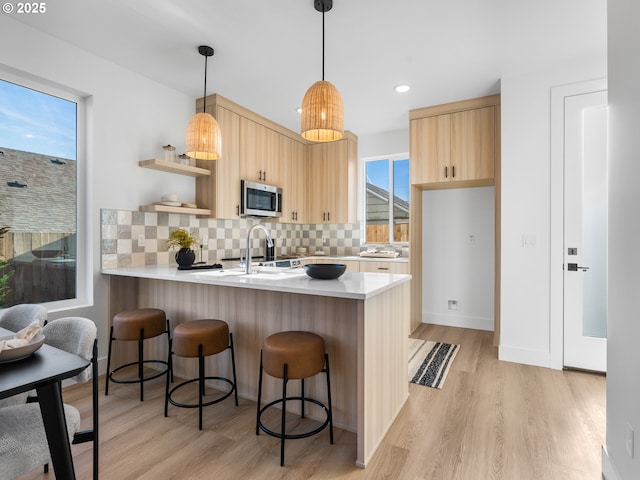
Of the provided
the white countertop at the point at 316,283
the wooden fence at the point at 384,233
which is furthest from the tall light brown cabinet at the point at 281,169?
the white countertop at the point at 316,283

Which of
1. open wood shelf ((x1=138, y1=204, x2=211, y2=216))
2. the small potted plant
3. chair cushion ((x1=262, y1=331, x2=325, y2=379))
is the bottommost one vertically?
chair cushion ((x1=262, y1=331, x2=325, y2=379))

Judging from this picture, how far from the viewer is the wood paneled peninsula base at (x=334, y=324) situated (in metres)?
1.74

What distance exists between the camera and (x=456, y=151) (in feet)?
12.1

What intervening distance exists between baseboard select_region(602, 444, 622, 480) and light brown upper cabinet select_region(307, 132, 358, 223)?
11.7ft

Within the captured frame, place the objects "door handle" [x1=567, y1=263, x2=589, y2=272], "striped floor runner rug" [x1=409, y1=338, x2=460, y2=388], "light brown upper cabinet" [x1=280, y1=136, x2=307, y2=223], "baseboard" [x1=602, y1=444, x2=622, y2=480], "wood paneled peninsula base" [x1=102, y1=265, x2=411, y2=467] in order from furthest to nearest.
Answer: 1. "light brown upper cabinet" [x1=280, y1=136, x2=307, y2=223]
2. "door handle" [x1=567, y1=263, x2=589, y2=272]
3. "striped floor runner rug" [x1=409, y1=338, x2=460, y2=388]
4. "wood paneled peninsula base" [x1=102, y1=265, x2=411, y2=467]
5. "baseboard" [x1=602, y1=444, x2=622, y2=480]

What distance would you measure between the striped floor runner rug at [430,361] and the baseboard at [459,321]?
0.79 m

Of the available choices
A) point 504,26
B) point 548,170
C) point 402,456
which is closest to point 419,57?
point 504,26

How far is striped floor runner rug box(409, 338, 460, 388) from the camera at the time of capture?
270 cm

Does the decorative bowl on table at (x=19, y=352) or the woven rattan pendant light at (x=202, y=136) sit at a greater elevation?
the woven rattan pendant light at (x=202, y=136)

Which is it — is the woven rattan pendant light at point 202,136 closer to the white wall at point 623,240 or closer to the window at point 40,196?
the window at point 40,196

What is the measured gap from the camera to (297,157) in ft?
16.0

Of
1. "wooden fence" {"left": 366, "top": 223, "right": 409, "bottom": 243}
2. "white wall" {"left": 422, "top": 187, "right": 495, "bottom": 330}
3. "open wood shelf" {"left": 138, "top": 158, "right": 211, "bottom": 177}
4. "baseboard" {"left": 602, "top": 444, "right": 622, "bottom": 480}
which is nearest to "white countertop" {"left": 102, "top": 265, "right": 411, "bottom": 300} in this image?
"open wood shelf" {"left": 138, "top": 158, "right": 211, "bottom": 177}

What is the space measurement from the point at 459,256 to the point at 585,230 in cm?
152

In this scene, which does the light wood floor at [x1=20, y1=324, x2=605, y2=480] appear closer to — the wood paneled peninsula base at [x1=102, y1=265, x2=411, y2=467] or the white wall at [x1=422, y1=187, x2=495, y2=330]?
the wood paneled peninsula base at [x1=102, y1=265, x2=411, y2=467]
